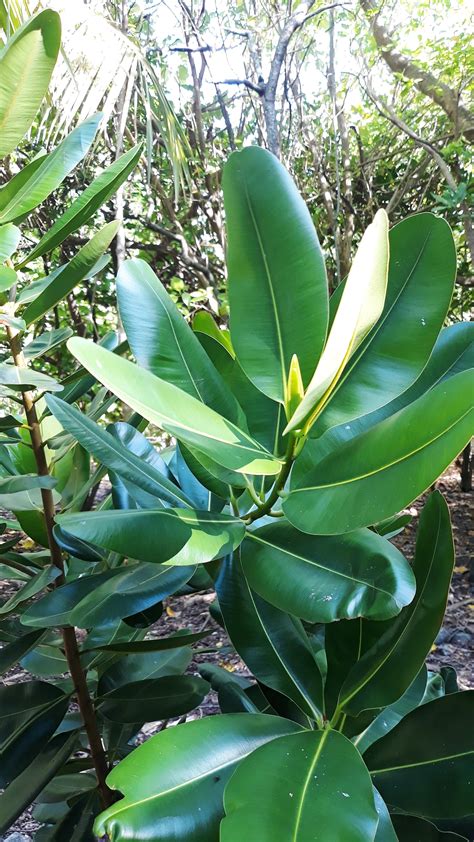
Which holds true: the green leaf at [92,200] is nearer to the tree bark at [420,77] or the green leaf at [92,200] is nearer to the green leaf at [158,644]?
the green leaf at [158,644]

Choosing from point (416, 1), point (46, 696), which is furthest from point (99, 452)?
point (416, 1)

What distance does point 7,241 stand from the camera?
64 cm

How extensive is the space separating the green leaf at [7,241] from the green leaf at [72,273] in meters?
0.06

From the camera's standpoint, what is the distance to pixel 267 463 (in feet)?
1.60

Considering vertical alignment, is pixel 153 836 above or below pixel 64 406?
below

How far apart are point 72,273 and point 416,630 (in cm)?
52

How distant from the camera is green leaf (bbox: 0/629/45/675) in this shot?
73 centimetres

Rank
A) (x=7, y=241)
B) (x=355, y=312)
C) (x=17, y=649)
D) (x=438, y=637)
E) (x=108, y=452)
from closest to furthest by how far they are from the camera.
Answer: (x=355, y=312), (x=108, y=452), (x=7, y=241), (x=17, y=649), (x=438, y=637)

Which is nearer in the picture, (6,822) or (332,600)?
(332,600)

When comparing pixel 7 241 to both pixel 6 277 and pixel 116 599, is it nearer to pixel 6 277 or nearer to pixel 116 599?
pixel 6 277

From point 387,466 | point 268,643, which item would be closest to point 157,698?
point 268,643

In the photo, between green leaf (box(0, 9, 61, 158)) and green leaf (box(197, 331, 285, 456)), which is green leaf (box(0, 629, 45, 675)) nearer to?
green leaf (box(197, 331, 285, 456))

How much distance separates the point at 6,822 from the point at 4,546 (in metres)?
0.33

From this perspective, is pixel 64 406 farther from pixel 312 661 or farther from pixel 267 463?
pixel 312 661
